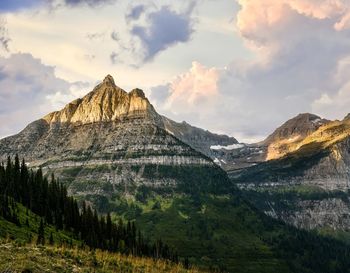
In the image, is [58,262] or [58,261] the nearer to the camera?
[58,262]

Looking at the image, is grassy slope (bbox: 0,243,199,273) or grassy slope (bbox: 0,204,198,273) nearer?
grassy slope (bbox: 0,243,199,273)

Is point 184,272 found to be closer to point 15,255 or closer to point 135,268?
point 135,268

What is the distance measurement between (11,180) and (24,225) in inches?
2414

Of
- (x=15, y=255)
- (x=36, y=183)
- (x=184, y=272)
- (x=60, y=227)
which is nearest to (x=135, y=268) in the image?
(x=184, y=272)

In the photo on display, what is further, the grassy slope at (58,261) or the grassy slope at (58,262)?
the grassy slope at (58,261)

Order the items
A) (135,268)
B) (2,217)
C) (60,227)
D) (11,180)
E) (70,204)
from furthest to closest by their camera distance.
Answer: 1. (70,204)
2. (11,180)
3. (60,227)
4. (2,217)
5. (135,268)

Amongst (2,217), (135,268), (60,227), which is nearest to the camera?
(135,268)

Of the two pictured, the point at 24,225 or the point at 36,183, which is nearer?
the point at 24,225

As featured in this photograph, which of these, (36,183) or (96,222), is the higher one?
(36,183)

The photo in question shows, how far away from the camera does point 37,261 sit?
41.0 metres

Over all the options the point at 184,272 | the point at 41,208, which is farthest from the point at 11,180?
the point at 184,272

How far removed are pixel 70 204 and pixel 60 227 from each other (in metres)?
30.1

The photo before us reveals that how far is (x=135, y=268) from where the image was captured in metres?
47.8

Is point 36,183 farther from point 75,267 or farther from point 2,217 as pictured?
point 75,267
